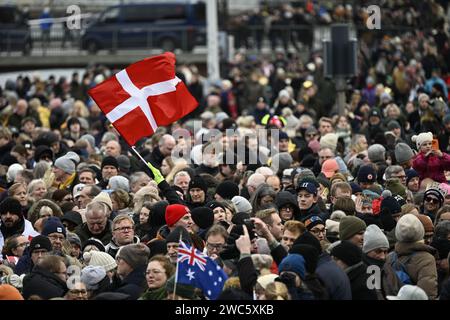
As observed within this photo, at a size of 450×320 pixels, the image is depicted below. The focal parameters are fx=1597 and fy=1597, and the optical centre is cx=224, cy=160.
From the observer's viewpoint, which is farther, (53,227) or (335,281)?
(53,227)

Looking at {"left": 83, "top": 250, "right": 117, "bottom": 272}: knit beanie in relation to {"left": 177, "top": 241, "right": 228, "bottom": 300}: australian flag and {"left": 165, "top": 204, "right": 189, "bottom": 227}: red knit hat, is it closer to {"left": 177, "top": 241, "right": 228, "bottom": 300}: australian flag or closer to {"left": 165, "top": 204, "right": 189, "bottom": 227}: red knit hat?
{"left": 165, "top": 204, "right": 189, "bottom": 227}: red knit hat

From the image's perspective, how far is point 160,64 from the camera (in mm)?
16109

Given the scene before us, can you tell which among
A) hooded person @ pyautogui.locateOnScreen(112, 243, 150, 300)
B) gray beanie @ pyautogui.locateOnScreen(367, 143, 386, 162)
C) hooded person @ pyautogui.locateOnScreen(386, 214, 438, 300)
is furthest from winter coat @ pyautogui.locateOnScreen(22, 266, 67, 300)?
gray beanie @ pyautogui.locateOnScreen(367, 143, 386, 162)

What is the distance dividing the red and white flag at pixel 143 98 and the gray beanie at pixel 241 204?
46.7 inches

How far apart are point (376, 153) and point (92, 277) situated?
6.59 metres

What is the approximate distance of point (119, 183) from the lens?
17.2 m

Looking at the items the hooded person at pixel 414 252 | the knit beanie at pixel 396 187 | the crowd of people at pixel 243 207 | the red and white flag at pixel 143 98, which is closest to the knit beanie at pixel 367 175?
the crowd of people at pixel 243 207

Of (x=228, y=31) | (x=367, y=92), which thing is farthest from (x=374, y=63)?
(x=228, y=31)

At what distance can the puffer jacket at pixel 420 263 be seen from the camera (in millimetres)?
12156

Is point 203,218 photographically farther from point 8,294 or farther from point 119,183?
point 119,183

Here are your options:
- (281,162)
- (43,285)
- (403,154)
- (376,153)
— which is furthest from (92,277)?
(281,162)

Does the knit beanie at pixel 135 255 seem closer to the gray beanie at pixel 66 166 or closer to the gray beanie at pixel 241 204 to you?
the gray beanie at pixel 241 204

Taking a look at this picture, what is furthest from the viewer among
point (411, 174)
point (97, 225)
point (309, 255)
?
point (411, 174)
